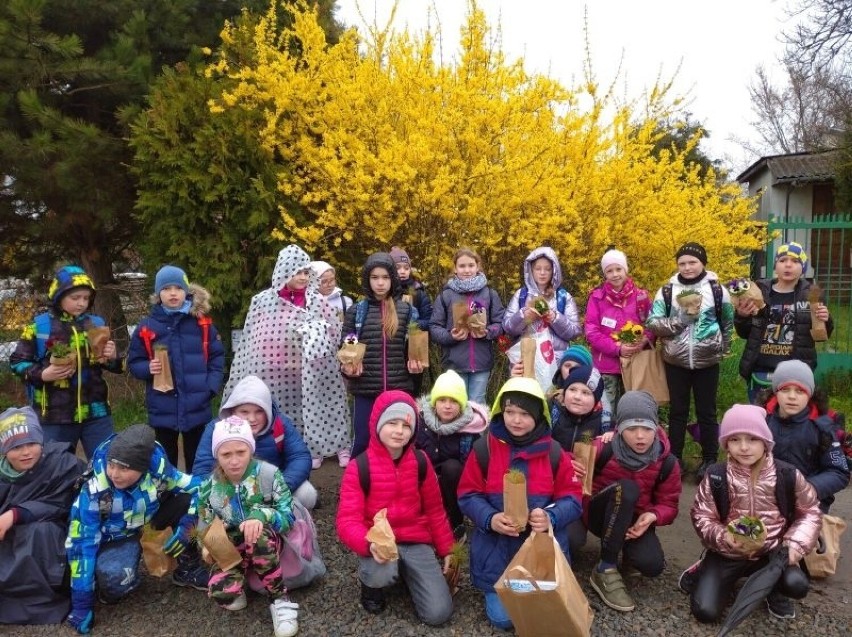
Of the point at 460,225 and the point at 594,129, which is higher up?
the point at 594,129

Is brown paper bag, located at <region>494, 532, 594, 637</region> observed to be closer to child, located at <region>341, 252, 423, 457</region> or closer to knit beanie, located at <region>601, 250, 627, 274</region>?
child, located at <region>341, 252, 423, 457</region>

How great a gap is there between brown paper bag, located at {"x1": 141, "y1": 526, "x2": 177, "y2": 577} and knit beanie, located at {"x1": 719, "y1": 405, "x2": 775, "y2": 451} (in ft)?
8.81

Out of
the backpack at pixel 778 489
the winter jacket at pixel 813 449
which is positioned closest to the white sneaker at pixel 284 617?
the backpack at pixel 778 489

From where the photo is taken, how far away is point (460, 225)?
5.29 meters

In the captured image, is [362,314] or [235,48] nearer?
[362,314]

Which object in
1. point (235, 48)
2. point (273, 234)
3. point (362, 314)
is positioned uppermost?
point (235, 48)

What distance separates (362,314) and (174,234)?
2.14 meters

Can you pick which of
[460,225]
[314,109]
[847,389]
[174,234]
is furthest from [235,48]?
[847,389]

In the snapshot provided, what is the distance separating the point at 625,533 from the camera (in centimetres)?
310

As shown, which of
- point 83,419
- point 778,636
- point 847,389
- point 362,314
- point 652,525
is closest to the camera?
point 778,636

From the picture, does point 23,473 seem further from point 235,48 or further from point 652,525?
point 235,48

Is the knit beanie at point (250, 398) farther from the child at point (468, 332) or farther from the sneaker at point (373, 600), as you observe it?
the child at point (468, 332)

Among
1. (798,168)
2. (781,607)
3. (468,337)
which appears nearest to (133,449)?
(468,337)

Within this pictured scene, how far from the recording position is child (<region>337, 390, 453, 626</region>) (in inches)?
115
